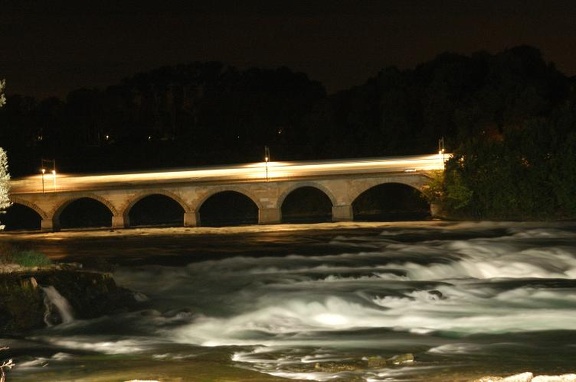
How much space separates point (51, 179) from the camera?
58.1m

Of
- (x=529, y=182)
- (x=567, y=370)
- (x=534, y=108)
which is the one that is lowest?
(x=567, y=370)

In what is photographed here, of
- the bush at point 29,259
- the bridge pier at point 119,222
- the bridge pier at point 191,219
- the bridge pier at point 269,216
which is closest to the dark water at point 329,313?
the bush at point 29,259

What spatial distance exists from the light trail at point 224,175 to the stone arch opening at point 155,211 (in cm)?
765

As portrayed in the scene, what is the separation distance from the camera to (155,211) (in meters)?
68.1

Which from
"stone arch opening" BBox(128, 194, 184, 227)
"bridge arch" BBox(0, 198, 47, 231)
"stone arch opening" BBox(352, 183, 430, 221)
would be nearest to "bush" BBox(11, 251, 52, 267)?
"bridge arch" BBox(0, 198, 47, 231)

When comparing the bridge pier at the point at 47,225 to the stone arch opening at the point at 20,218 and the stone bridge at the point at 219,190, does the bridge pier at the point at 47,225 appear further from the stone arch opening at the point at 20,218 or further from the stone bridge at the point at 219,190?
the stone arch opening at the point at 20,218

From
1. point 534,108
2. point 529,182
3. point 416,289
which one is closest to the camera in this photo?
point 416,289

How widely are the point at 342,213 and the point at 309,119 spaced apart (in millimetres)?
27291

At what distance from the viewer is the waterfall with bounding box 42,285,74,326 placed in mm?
25483

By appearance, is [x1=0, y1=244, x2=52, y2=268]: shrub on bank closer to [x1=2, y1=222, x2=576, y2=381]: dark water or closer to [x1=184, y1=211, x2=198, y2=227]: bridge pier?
[x1=2, y1=222, x2=576, y2=381]: dark water

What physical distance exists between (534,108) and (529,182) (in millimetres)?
20566

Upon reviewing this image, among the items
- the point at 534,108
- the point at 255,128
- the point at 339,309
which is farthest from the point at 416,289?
the point at 255,128

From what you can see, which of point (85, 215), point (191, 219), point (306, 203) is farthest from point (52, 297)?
point (85, 215)

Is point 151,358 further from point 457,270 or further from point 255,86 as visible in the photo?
point 255,86
